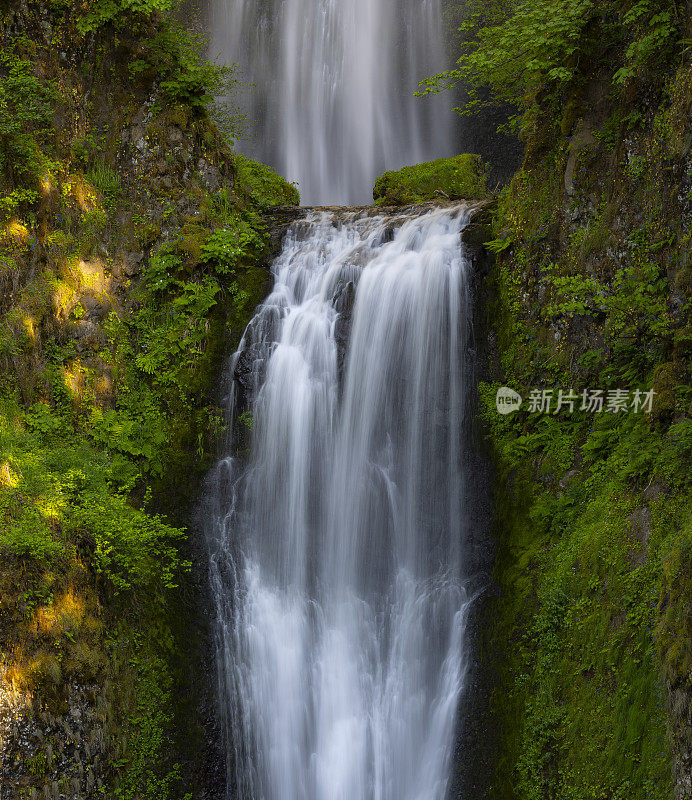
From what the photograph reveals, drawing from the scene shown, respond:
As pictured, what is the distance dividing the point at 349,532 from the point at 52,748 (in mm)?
3546

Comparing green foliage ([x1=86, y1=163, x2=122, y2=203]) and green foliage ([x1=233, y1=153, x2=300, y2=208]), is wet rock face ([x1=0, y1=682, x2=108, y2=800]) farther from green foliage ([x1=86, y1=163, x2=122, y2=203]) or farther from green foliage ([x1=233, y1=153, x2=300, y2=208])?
green foliage ([x1=233, y1=153, x2=300, y2=208])

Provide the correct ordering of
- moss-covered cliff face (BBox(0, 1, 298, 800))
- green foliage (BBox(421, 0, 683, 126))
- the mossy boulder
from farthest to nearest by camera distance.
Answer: the mossy boulder < green foliage (BBox(421, 0, 683, 126)) < moss-covered cliff face (BBox(0, 1, 298, 800))

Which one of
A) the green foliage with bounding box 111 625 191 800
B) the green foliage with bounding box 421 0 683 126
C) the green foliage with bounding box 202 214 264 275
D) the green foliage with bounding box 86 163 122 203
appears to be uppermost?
the green foliage with bounding box 421 0 683 126

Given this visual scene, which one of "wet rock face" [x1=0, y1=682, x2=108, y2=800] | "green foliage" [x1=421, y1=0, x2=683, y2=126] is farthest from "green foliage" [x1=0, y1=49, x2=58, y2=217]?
"wet rock face" [x1=0, y1=682, x2=108, y2=800]

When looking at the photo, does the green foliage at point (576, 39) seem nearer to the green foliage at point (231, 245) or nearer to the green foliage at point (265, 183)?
the green foliage at point (231, 245)

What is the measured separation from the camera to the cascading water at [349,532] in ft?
22.5

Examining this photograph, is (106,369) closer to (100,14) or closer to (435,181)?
(100,14)

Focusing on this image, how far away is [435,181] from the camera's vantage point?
1348 centimetres

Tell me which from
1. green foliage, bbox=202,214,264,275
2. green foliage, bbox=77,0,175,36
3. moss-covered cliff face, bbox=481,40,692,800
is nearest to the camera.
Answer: moss-covered cliff face, bbox=481,40,692,800

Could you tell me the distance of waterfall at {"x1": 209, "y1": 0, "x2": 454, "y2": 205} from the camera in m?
18.9

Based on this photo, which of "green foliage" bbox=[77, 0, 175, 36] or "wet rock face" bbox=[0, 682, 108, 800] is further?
"green foliage" bbox=[77, 0, 175, 36]

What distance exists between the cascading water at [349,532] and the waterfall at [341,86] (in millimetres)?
10765

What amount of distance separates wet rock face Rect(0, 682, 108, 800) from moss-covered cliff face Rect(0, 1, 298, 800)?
0.02 m

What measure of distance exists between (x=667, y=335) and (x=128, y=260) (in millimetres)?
6973
